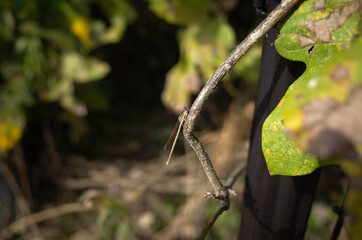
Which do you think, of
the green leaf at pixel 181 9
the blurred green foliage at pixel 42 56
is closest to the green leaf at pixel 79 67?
the blurred green foliage at pixel 42 56

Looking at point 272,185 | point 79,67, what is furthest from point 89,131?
point 272,185

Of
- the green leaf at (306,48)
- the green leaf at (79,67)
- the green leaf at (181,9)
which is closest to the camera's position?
the green leaf at (306,48)

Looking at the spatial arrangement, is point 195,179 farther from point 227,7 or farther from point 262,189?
point 262,189

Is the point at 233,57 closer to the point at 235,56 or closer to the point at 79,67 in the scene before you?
the point at 235,56

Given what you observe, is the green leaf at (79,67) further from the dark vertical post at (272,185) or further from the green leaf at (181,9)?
the dark vertical post at (272,185)

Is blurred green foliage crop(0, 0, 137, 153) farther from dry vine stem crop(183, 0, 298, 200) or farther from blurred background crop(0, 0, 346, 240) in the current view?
dry vine stem crop(183, 0, 298, 200)
